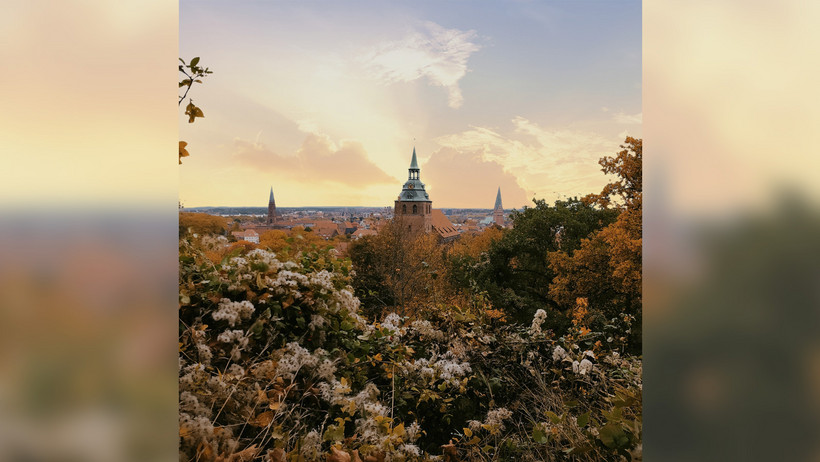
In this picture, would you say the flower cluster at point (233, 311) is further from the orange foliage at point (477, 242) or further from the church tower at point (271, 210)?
the orange foliage at point (477, 242)

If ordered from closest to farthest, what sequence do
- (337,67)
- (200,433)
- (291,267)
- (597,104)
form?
(200,433) < (291,267) < (597,104) < (337,67)

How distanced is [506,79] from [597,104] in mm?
5307

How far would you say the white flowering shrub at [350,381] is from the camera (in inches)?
50.6

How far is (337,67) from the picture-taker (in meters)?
21.0

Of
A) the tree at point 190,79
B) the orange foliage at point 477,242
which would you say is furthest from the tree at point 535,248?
the tree at point 190,79

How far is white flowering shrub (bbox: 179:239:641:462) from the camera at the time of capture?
1286 mm

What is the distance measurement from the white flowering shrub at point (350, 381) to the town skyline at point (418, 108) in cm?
987

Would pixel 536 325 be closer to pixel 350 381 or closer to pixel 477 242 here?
pixel 350 381

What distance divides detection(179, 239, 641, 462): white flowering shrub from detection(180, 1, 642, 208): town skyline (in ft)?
32.4
